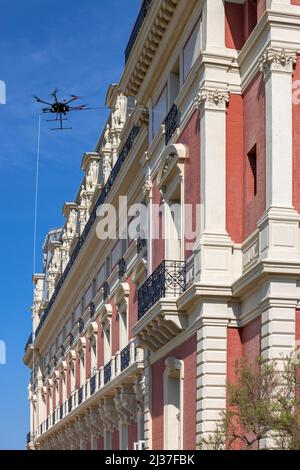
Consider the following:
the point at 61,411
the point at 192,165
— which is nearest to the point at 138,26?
the point at 192,165

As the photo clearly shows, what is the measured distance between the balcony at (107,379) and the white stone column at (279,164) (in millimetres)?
11759

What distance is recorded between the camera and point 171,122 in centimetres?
2677

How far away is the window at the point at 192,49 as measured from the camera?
24.1 m

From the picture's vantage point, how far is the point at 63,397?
56406mm

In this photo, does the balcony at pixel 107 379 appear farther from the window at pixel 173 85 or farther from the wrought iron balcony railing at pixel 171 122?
the window at pixel 173 85

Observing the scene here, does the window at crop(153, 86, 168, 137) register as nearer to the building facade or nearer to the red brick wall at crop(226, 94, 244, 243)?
the building facade

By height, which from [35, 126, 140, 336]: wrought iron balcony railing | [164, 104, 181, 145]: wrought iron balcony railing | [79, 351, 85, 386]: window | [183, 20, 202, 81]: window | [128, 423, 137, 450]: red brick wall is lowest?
[128, 423, 137, 450]: red brick wall

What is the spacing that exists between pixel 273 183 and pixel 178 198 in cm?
629

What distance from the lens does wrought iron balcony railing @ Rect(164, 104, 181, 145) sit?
2619 centimetres

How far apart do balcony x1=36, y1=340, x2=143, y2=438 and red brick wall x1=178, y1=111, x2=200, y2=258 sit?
8.05 metres

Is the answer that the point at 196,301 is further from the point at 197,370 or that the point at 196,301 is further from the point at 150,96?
the point at 150,96

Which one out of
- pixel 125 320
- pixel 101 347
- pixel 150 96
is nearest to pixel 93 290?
pixel 101 347

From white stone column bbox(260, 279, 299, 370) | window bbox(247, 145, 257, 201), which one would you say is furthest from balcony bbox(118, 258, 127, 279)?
white stone column bbox(260, 279, 299, 370)

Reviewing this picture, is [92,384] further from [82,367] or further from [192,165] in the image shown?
[192,165]
